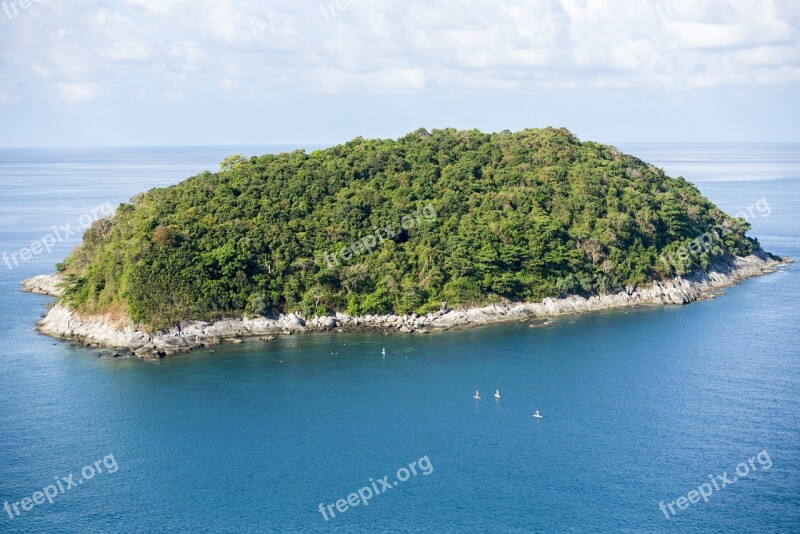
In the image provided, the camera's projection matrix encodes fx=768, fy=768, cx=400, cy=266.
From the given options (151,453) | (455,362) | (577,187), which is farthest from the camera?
(577,187)

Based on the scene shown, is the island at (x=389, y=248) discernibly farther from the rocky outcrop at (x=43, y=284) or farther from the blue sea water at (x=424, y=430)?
the blue sea water at (x=424, y=430)

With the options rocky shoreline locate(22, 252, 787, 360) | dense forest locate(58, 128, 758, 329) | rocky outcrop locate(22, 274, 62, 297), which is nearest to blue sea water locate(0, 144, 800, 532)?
rocky shoreline locate(22, 252, 787, 360)

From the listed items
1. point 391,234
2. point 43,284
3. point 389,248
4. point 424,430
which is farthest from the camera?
point 43,284

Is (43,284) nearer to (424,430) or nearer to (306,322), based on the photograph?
(306,322)

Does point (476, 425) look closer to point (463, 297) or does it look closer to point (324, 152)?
point (463, 297)

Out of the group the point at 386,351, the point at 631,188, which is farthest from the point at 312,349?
the point at 631,188

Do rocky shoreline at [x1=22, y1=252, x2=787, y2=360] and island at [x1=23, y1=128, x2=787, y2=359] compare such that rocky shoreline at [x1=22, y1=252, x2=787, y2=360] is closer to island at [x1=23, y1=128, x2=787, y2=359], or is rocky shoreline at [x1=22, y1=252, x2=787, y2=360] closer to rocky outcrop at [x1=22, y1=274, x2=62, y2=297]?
island at [x1=23, y1=128, x2=787, y2=359]

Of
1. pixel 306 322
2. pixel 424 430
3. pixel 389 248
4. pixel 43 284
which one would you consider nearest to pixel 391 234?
pixel 389 248

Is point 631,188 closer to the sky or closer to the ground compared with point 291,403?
closer to the sky
